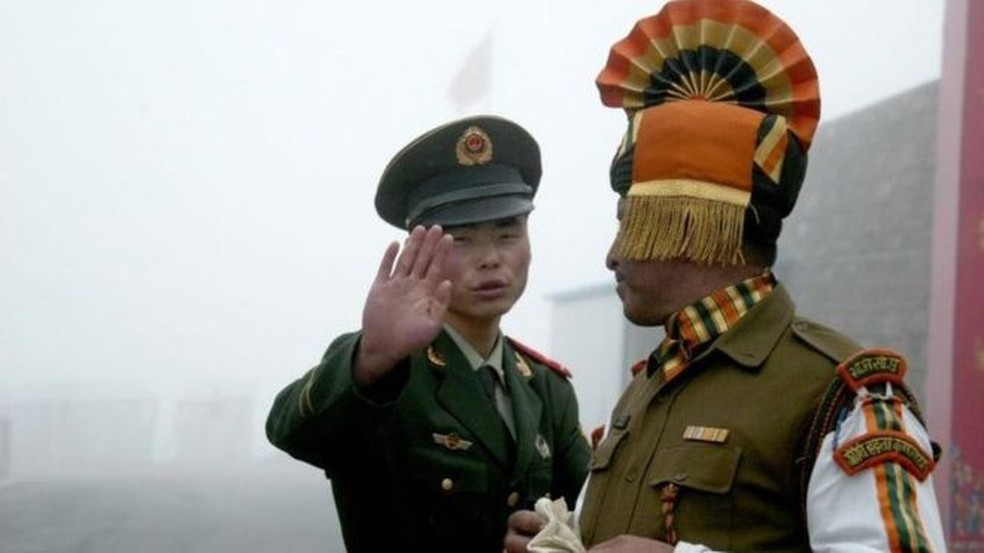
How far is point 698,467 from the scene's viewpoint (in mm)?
1226

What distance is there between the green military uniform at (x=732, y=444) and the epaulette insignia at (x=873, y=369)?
3cm

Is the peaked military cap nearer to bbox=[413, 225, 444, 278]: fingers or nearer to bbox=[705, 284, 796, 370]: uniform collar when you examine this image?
bbox=[413, 225, 444, 278]: fingers

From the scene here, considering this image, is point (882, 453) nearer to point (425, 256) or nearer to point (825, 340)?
point (825, 340)

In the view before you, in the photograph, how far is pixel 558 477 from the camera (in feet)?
6.54

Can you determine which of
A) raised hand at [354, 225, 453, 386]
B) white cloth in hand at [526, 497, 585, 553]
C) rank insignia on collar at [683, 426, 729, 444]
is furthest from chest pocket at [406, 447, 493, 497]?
rank insignia on collar at [683, 426, 729, 444]

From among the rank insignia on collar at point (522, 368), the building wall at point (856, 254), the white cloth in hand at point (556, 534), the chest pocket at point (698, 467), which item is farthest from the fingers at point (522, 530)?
the building wall at point (856, 254)

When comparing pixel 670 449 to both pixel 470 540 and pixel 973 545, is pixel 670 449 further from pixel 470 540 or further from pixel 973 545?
pixel 973 545

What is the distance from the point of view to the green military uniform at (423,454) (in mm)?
1632

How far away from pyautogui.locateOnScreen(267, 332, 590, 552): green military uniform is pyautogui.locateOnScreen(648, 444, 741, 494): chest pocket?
0.42 meters

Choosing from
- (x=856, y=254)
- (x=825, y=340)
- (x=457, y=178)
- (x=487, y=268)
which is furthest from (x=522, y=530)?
(x=856, y=254)

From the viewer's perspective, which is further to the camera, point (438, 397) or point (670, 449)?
point (438, 397)

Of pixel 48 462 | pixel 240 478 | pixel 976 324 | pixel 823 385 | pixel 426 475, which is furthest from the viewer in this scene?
pixel 976 324

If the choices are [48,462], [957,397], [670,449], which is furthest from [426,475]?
[957,397]

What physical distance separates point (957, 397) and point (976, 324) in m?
0.24
